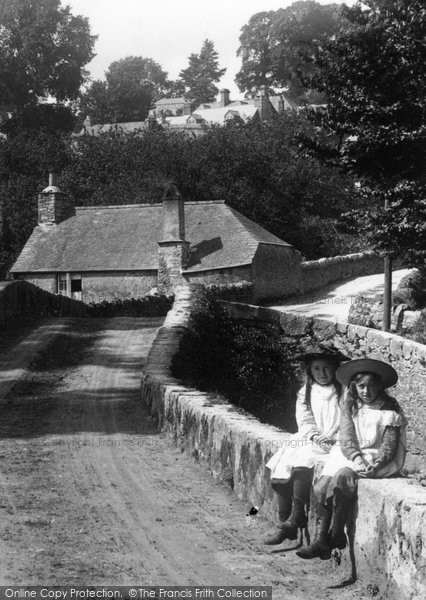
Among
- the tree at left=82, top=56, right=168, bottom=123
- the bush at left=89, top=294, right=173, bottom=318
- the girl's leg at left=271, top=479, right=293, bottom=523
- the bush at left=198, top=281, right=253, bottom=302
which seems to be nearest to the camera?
the girl's leg at left=271, top=479, right=293, bottom=523

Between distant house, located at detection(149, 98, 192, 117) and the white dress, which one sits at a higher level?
distant house, located at detection(149, 98, 192, 117)

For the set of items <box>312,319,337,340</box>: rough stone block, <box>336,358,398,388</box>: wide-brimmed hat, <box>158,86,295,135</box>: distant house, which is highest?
<box>158,86,295,135</box>: distant house

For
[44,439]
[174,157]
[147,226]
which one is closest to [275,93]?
[174,157]

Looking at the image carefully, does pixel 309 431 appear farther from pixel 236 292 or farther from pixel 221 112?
pixel 221 112

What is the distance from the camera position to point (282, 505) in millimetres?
6910

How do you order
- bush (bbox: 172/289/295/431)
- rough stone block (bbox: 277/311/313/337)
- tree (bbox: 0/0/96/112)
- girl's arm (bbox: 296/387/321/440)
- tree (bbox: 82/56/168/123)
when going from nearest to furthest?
girl's arm (bbox: 296/387/321/440) < bush (bbox: 172/289/295/431) < rough stone block (bbox: 277/311/313/337) < tree (bbox: 0/0/96/112) < tree (bbox: 82/56/168/123)

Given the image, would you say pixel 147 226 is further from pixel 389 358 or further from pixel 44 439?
pixel 44 439

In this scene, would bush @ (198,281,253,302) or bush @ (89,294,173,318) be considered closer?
bush @ (198,281,253,302)

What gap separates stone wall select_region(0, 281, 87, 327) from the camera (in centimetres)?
2436

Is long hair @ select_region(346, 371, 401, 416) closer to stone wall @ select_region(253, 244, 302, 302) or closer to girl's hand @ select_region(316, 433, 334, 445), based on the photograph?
girl's hand @ select_region(316, 433, 334, 445)

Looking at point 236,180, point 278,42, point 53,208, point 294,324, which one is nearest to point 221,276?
point 53,208

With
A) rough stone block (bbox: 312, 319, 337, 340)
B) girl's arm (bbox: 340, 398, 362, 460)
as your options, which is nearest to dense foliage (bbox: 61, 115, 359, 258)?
rough stone block (bbox: 312, 319, 337, 340)

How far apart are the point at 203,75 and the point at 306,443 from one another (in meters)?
127

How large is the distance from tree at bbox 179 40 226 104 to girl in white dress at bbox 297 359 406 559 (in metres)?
122
